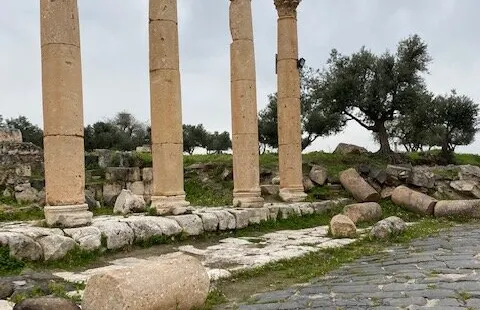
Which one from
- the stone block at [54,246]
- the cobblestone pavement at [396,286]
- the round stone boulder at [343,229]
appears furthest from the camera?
the round stone boulder at [343,229]

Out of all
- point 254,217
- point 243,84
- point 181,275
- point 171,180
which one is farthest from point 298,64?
point 181,275

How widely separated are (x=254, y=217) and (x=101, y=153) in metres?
11.9

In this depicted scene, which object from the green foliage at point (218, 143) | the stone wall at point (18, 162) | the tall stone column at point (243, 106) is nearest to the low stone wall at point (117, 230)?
the tall stone column at point (243, 106)

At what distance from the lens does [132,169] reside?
2114cm

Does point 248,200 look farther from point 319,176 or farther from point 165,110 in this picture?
point 319,176

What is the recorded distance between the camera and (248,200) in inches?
607

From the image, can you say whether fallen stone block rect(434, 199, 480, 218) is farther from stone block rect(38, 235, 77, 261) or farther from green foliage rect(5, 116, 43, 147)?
green foliage rect(5, 116, 43, 147)

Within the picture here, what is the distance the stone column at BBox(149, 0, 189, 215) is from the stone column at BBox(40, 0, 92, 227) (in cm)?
264

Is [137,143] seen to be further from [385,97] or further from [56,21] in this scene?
[56,21]

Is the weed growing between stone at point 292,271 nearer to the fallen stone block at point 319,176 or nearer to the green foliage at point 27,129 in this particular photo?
the fallen stone block at point 319,176

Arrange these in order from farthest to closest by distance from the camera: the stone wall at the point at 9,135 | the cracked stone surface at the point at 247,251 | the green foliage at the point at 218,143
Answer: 1. the green foliage at the point at 218,143
2. the stone wall at the point at 9,135
3. the cracked stone surface at the point at 247,251

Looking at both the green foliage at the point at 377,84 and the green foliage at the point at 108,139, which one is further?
the green foliage at the point at 108,139

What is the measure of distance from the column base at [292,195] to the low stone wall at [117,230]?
1846 millimetres

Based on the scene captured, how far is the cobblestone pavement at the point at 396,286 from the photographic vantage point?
6168mm
